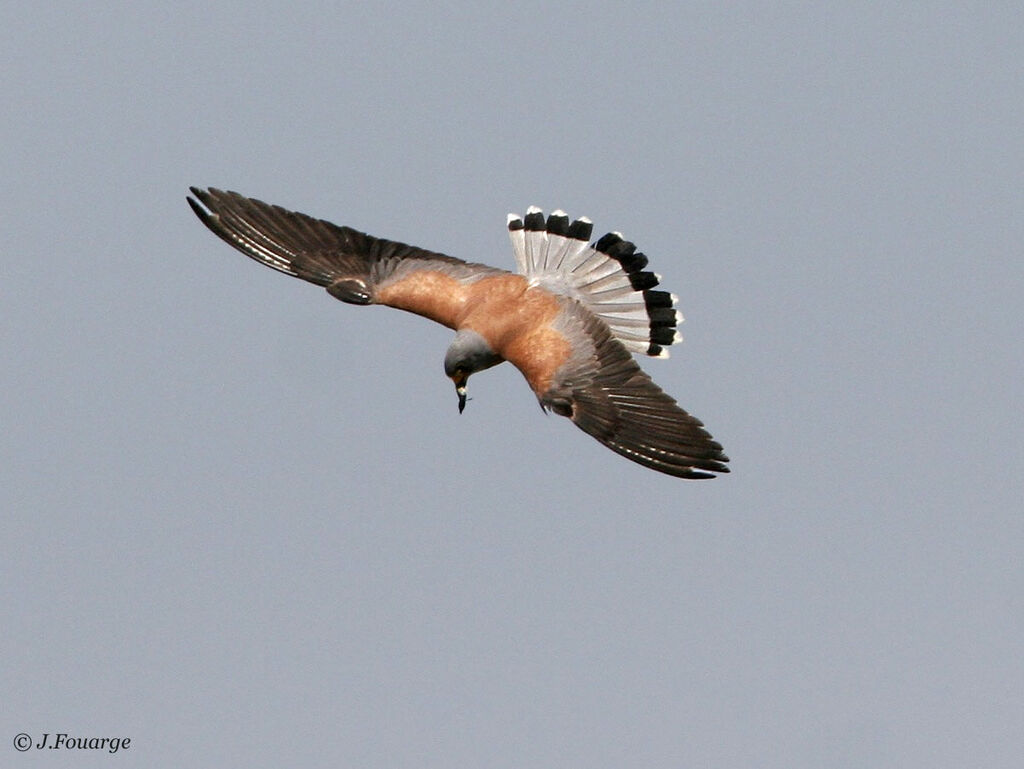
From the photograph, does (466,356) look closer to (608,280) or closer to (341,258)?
(608,280)

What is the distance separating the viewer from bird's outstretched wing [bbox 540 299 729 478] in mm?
12273

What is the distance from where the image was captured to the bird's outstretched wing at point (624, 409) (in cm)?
1227

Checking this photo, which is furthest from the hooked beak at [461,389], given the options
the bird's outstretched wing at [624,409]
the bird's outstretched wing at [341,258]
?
the bird's outstretched wing at [624,409]

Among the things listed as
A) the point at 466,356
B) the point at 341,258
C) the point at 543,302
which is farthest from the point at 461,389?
the point at 341,258

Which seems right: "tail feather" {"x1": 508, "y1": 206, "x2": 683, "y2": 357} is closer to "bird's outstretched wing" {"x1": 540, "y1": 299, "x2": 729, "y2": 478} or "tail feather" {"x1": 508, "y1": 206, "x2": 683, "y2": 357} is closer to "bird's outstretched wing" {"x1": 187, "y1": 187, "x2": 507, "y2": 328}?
"bird's outstretched wing" {"x1": 187, "y1": 187, "x2": 507, "y2": 328}

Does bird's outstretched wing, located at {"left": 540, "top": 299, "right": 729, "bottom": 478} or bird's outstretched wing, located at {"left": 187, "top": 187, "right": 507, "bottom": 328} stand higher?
bird's outstretched wing, located at {"left": 187, "top": 187, "right": 507, "bottom": 328}

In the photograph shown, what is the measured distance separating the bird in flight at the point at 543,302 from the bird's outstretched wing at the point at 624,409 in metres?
0.01

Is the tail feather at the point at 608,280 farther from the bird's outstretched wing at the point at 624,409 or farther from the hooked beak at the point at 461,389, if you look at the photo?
the hooked beak at the point at 461,389

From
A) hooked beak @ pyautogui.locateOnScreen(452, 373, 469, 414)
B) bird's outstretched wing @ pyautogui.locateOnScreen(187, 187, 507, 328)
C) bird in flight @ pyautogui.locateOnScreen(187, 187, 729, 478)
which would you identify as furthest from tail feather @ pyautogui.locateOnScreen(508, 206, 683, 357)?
hooked beak @ pyautogui.locateOnScreen(452, 373, 469, 414)

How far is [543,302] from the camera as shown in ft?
46.4

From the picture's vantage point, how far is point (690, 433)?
12.4 m

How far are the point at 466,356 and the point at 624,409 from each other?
1.75m

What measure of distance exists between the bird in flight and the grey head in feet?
0.04

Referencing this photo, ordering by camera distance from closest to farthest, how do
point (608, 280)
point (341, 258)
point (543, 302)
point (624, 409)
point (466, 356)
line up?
point (624, 409)
point (466, 356)
point (543, 302)
point (608, 280)
point (341, 258)
